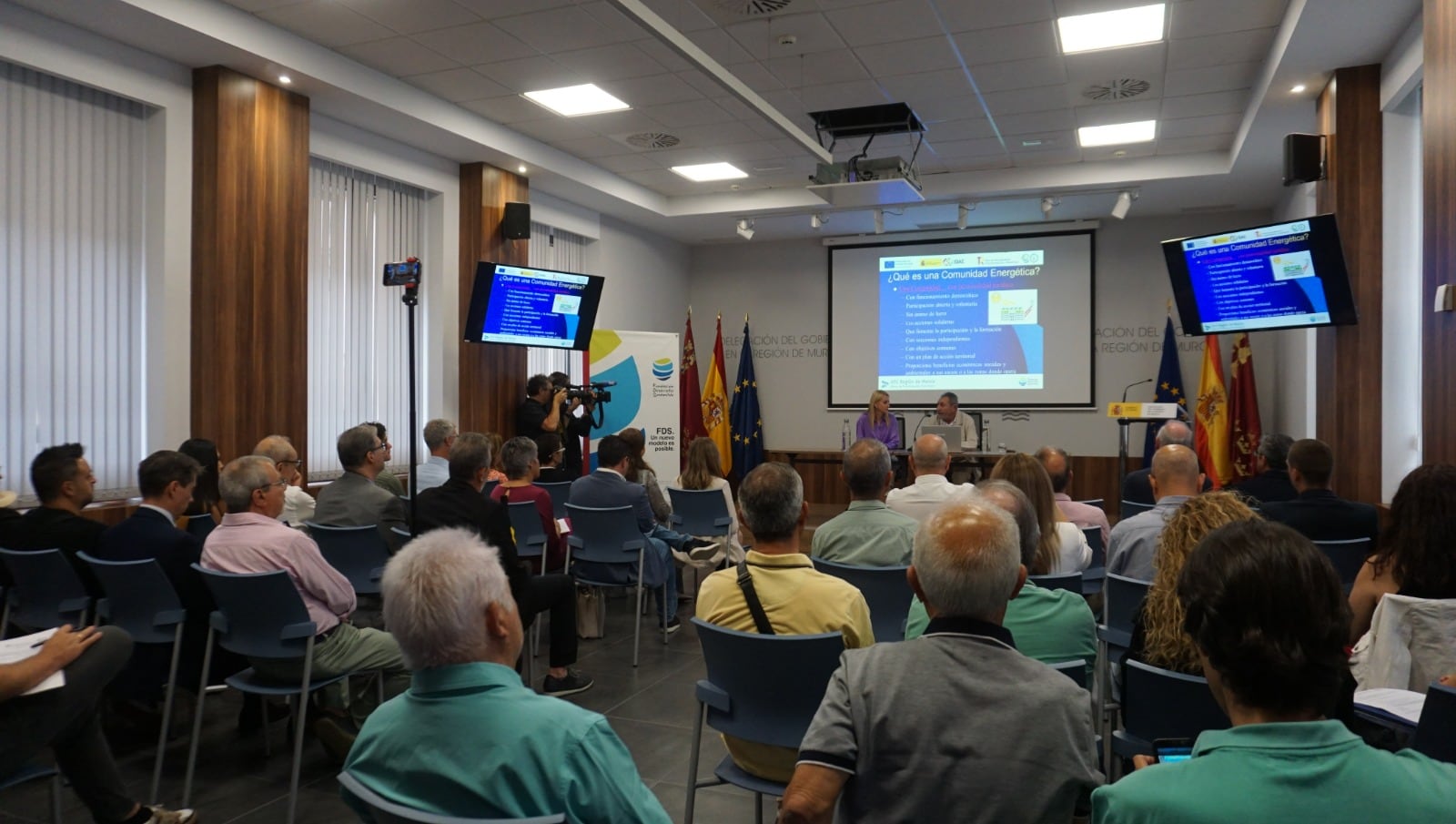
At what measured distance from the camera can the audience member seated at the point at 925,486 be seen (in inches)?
174

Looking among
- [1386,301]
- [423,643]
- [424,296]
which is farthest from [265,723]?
[1386,301]

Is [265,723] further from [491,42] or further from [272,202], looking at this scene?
[491,42]

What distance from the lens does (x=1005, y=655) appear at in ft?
5.09

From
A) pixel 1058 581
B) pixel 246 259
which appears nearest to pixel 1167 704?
pixel 1058 581

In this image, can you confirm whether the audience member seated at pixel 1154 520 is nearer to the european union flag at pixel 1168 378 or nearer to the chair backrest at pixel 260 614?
the chair backrest at pixel 260 614

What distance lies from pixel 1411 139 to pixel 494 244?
22.6ft

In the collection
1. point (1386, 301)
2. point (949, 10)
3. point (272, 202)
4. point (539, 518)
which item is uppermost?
point (949, 10)

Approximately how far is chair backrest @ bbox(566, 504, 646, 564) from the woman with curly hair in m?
3.23

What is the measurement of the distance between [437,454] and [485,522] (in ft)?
7.69

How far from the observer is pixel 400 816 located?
137cm

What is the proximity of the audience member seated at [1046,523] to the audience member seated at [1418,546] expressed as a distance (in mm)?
1108

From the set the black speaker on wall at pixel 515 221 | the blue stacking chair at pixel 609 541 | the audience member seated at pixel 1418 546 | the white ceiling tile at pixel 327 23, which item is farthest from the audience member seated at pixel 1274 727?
the black speaker on wall at pixel 515 221

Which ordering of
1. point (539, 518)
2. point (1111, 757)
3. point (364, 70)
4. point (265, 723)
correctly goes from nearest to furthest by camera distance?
point (1111, 757) → point (265, 723) → point (539, 518) → point (364, 70)

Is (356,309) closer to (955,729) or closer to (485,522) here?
(485,522)
